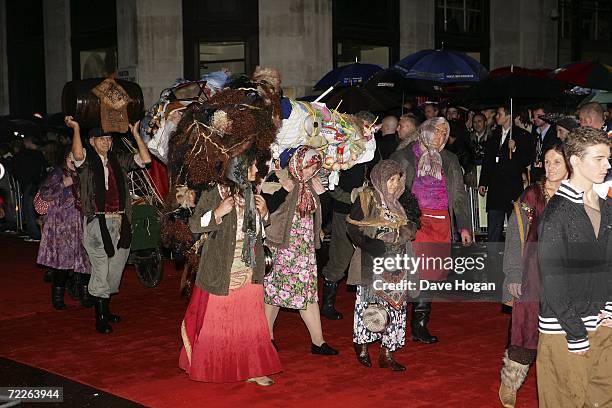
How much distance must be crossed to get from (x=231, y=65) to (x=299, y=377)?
527 inches

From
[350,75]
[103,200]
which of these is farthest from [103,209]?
[350,75]

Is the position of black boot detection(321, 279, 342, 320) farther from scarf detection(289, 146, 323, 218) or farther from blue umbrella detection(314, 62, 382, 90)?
blue umbrella detection(314, 62, 382, 90)

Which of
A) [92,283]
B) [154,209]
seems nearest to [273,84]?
[92,283]

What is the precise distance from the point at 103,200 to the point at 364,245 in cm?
304

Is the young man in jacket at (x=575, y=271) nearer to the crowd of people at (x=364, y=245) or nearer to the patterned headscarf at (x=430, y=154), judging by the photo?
the crowd of people at (x=364, y=245)

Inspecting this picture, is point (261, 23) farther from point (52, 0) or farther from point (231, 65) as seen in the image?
point (52, 0)

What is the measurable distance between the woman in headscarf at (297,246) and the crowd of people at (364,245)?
1cm

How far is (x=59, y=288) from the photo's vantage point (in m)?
10.2

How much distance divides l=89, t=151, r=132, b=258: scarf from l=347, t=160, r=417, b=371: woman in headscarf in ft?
9.15

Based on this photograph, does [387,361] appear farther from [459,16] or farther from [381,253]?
[459,16]

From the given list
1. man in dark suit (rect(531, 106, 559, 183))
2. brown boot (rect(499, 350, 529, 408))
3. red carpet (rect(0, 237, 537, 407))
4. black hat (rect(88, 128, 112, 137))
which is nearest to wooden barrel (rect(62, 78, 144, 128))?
black hat (rect(88, 128, 112, 137))

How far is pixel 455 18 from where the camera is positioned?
73.0 feet

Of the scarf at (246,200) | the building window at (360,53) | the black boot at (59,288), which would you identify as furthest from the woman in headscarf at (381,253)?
the building window at (360,53)

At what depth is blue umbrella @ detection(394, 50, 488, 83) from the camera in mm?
13711
